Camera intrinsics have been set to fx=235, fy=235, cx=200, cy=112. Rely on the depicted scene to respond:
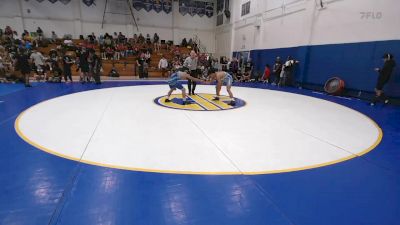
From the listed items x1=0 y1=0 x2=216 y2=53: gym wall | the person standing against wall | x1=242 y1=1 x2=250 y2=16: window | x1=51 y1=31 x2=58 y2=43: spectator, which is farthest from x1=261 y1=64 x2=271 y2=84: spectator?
x1=51 y1=31 x2=58 y2=43: spectator

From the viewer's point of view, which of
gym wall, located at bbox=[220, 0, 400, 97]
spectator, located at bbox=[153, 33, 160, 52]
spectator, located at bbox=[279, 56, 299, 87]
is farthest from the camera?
spectator, located at bbox=[153, 33, 160, 52]

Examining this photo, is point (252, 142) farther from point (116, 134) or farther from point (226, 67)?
point (226, 67)

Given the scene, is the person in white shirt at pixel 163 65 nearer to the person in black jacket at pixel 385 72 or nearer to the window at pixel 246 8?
the window at pixel 246 8

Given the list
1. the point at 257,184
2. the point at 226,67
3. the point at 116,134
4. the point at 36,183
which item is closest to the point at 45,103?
the point at 116,134

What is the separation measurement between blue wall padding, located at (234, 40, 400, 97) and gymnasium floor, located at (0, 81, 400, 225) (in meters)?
4.11

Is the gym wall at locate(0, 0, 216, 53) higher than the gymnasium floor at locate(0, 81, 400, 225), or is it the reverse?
the gym wall at locate(0, 0, 216, 53)

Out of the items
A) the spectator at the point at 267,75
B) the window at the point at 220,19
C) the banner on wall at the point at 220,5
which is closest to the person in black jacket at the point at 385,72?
the spectator at the point at 267,75

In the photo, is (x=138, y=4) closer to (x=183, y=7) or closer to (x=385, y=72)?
(x=183, y=7)

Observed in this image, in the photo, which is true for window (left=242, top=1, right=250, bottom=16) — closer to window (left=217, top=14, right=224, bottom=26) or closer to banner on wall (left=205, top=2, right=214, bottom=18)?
window (left=217, top=14, right=224, bottom=26)

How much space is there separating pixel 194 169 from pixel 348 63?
33.6ft

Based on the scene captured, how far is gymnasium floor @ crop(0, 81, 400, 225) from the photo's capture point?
7.57 feet

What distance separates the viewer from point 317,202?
8.32 ft

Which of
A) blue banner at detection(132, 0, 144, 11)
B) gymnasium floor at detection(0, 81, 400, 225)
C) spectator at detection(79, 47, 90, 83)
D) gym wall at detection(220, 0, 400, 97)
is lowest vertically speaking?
gymnasium floor at detection(0, 81, 400, 225)

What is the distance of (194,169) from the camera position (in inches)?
125
